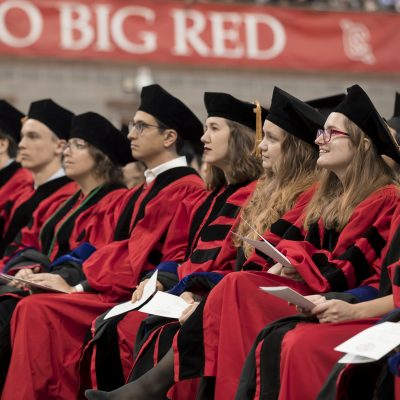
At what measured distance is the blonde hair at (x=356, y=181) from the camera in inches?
197

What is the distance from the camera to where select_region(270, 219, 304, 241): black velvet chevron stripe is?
5.25m

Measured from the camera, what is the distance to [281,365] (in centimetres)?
427

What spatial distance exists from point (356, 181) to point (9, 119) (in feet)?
14.6

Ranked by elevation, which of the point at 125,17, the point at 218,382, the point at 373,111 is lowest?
the point at 218,382

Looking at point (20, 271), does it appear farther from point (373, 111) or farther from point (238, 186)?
point (373, 111)

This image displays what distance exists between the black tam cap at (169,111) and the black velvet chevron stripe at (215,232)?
1.14m

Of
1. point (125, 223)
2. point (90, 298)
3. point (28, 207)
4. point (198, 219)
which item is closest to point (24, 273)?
point (125, 223)

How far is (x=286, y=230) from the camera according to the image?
539 cm

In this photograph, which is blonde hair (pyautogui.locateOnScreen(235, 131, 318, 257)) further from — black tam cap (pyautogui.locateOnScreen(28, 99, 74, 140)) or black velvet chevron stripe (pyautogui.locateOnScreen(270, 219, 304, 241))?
black tam cap (pyautogui.locateOnScreen(28, 99, 74, 140))

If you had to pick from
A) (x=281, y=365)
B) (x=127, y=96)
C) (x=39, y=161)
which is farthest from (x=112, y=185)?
(x=127, y=96)

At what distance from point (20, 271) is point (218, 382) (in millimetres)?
2714

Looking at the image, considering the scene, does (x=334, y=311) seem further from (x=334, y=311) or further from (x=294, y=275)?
(x=294, y=275)

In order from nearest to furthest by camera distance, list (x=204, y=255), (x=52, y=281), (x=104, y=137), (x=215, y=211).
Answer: (x=204, y=255) < (x=215, y=211) < (x=52, y=281) < (x=104, y=137)

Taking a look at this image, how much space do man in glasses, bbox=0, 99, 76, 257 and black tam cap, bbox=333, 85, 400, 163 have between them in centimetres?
341
